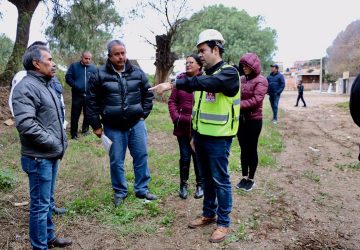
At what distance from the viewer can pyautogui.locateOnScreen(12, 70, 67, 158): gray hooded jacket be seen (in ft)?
10.4

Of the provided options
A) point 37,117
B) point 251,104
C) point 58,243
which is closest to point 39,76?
point 37,117

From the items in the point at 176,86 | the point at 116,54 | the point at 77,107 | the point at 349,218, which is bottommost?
the point at 349,218

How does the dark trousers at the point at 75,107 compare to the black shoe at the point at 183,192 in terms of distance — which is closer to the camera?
the black shoe at the point at 183,192

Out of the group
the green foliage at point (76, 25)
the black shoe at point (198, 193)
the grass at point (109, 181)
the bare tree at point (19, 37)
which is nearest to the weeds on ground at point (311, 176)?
the grass at point (109, 181)

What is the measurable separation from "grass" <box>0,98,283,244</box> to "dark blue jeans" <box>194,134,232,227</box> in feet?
1.24

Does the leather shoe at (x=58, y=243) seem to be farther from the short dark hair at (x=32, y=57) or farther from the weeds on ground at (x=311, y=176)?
the weeds on ground at (x=311, y=176)

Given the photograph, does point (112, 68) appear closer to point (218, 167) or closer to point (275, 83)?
point (218, 167)

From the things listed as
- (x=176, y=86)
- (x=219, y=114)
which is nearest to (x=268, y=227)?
(x=219, y=114)

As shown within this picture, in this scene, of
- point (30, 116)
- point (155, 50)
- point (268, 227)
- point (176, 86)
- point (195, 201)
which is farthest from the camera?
point (155, 50)

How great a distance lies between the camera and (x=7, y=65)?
11242mm

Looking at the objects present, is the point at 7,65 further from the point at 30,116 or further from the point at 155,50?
the point at 30,116

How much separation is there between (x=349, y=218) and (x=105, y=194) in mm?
3268

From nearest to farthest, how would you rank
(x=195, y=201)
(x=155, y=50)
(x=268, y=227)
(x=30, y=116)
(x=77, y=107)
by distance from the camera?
(x=30, y=116)
(x=268, y=227)
(x=195, y=201)
(x=77, y=107)
(x=155, y=50)

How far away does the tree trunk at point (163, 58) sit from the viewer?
16.5 metres
